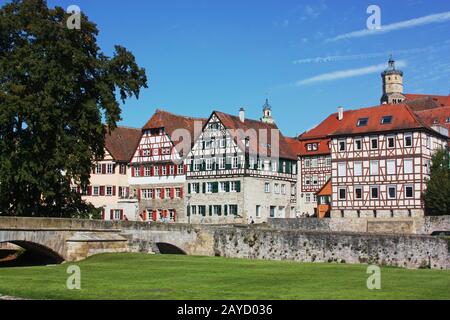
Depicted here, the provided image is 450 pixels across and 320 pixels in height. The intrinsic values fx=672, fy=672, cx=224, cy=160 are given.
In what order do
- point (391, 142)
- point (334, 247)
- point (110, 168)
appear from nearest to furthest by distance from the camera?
point (334, 247)
point (391, 142)
point (110, 168)

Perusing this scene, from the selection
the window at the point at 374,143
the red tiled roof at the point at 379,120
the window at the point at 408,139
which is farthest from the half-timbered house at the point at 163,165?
the window at the point at 408,139

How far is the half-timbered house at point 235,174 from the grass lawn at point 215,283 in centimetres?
3270

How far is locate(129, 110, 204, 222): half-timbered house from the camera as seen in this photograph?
64688 millimetres

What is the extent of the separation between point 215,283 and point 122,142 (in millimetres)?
51639

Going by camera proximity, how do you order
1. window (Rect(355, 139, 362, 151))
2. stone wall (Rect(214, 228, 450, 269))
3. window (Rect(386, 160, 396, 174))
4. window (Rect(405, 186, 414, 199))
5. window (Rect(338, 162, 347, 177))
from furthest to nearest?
window (Rect(338, 162, 347, 177)), window (Rect(355, 139, 362, 151)), window (Rect(386, 160, 396, 174)), window (Rect(405, 186, 414, 199)), stone wall (Rect(214, 228, 450, 269))

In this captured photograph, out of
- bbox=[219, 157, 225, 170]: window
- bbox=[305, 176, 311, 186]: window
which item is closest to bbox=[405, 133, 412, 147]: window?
bbox=[305, 176, 311, 186]: window

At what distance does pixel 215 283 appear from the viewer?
20109mm

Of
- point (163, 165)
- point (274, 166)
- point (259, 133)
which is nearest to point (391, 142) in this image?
point (274, 166)

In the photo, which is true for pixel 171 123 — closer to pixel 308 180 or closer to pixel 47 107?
pixel 308 180

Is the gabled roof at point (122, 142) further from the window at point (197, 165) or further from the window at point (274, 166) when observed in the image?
the window at point (274, 166)

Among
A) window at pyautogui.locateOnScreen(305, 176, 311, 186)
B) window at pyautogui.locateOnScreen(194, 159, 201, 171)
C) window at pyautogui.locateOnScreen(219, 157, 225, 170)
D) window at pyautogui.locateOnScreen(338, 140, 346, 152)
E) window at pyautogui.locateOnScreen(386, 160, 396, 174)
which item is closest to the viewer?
window at pyautogui.locateOnScreen(386, 160, 396, 174)

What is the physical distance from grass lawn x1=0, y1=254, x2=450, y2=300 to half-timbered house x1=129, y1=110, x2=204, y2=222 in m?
36.4

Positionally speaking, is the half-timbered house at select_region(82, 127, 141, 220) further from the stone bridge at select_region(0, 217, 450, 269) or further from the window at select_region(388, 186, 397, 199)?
the window at select_region(388, 186, 397, 199)
